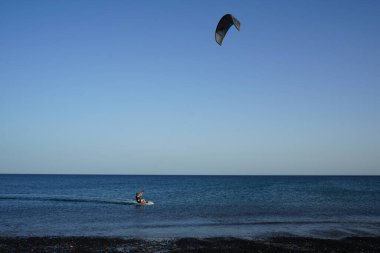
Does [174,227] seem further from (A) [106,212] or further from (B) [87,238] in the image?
(A) [106,212]

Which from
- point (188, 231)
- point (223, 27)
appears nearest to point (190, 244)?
point (188, 231)

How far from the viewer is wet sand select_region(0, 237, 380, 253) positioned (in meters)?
18.3

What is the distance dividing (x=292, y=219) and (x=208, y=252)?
48.0ft

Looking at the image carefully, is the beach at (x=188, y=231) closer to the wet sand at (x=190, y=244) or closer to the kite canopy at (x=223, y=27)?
the wet sand at (x=190, y=244)

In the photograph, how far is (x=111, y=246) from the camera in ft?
62.3

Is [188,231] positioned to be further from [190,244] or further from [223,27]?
[223,27]

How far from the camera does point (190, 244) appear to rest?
63.8 feet

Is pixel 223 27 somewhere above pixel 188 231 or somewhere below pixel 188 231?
above

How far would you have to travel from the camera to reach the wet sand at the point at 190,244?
18266 millimetres

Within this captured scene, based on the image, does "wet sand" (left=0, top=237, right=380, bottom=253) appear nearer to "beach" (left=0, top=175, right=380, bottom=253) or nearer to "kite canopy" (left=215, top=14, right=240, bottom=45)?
"beach" (left=0, top=175, right=380, bottom=253)

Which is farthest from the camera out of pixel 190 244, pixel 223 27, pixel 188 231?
pixel 188 231

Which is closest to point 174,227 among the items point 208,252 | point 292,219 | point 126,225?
point 126,225

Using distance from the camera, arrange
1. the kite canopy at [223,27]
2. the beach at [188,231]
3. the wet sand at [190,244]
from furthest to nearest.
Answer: the beach at [188,231] → the wet sand at [190,244] → the kite canopy at [223,27]

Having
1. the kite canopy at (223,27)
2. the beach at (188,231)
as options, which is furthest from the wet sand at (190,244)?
the kite canopy at (223,27)
